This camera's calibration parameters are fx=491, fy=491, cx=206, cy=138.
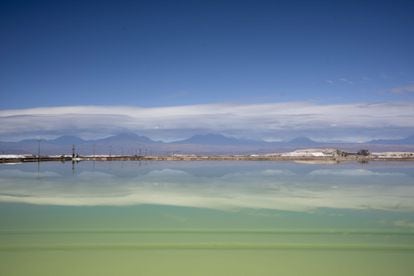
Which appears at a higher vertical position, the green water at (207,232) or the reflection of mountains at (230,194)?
the reflection of mountains at (230,194)

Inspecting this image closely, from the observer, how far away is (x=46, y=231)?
9.77m

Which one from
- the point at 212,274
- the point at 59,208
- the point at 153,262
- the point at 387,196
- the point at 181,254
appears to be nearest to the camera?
the point at 212,274

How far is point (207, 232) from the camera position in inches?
383

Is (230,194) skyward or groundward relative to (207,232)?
skyward

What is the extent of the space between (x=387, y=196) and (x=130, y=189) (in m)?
8.37

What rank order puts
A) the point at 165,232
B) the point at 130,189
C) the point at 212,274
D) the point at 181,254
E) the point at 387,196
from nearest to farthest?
1. the point at 212,274
2. the point at 181,254
3. the point at 165,232
4. the point at 387,196
5. the point at 130,189

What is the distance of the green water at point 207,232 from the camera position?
7512mm

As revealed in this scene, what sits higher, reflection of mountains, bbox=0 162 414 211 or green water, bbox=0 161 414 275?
reflection of mountains, bbox=0 162 414 211

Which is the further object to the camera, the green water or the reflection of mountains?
the reflection of mountains

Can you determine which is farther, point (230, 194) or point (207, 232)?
point (230, 194)

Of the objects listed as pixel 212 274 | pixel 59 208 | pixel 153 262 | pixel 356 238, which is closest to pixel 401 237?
pixel 356 238

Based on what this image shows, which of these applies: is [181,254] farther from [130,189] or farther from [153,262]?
[130,189]

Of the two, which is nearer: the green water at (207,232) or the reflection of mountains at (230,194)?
the green water at (207,232)

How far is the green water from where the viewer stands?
751 cm
